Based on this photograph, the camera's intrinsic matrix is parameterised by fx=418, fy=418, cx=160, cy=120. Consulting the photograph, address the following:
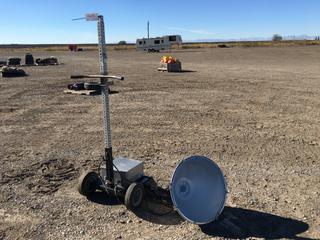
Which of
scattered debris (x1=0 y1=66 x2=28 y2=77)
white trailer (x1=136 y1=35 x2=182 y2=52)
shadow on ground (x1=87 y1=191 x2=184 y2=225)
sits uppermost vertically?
white trailer (x1=136 y1=35 x2=182 y2=52)

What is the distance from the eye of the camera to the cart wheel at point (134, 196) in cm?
506

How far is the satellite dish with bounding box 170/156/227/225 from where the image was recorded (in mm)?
4875

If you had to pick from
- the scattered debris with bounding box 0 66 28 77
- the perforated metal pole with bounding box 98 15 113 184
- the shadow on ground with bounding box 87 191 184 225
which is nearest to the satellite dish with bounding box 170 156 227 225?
the shadow on ground with bounding box 87 191 184 225

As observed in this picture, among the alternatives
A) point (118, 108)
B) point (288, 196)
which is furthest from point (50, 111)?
point (288, 196)

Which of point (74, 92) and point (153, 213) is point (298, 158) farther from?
point (74, 92)

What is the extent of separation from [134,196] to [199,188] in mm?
804

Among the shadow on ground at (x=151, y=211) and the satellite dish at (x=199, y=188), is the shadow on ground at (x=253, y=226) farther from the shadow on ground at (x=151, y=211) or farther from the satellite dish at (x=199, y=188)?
the shadow on ground at (x=151, y=211)

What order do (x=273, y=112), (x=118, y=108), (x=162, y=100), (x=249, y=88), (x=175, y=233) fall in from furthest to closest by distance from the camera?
(x=249, y=88)
(x=162, y=100)
(x=118, y=108)
(x=273, y=112)
(x=175, y=233)

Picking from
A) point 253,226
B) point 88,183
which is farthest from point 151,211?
point 253,226

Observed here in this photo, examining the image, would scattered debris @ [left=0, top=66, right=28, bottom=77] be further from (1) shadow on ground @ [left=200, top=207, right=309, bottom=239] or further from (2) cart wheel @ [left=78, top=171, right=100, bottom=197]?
(1) shadow on ground @ [left=200, top=207, right=309, bottom=239]

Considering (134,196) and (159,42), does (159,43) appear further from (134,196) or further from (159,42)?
(134,196)

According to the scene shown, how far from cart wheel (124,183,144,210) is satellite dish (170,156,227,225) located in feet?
1.71

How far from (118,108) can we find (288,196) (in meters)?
7.65

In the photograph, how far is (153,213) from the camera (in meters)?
5.21
